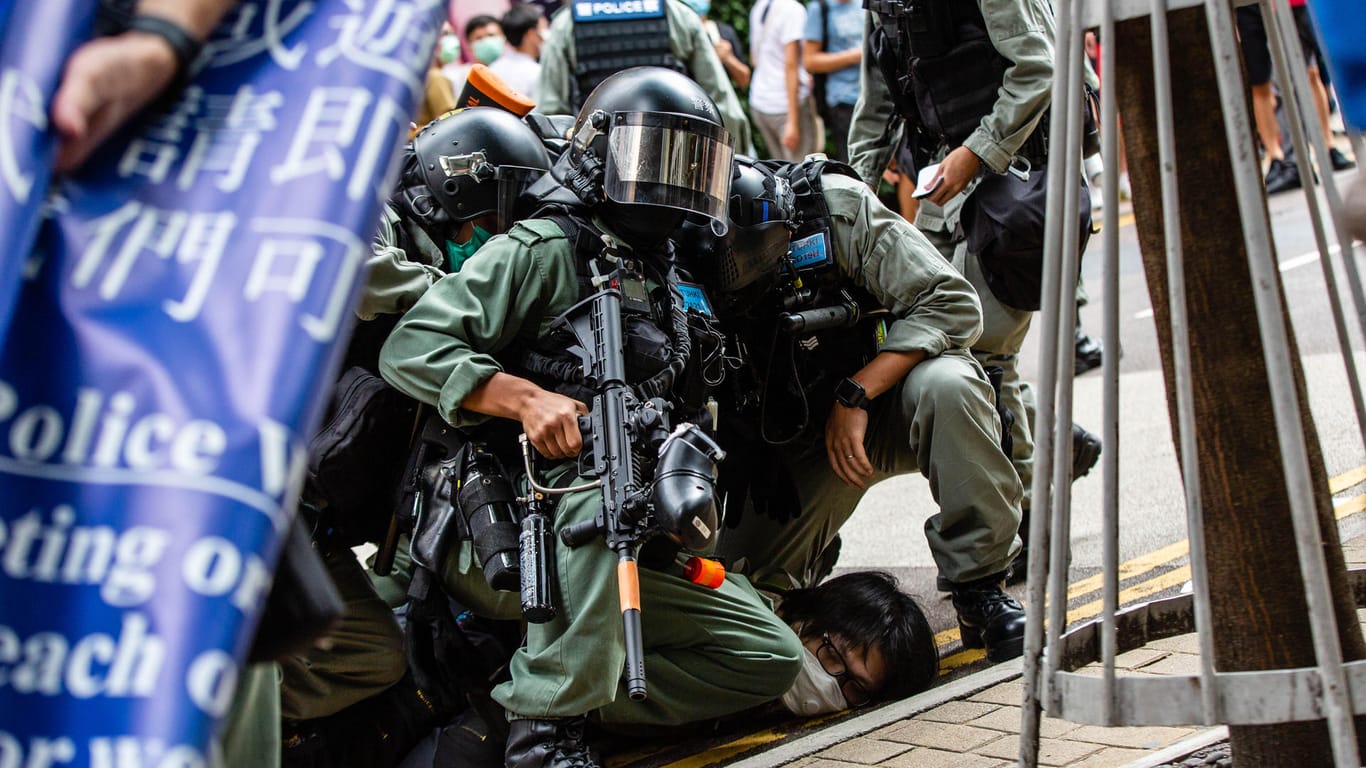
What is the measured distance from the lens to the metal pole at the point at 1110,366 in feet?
6.42

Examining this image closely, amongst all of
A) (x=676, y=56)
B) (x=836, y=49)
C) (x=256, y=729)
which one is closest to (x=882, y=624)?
(x=256, y=729)

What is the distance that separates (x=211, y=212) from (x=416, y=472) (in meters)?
2.07

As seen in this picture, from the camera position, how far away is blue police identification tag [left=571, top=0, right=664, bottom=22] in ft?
20.4

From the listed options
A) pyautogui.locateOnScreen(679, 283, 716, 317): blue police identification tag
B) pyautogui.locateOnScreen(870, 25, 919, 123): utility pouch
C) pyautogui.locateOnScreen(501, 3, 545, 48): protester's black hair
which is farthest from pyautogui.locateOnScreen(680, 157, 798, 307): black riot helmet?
pyautogui.locateOnScreen(501, 3, 545, 48): protester's black hair

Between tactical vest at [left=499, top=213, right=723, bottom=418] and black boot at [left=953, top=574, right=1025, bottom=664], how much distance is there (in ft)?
2.79

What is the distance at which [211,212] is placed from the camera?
138 cm

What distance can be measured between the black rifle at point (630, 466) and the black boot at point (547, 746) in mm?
246

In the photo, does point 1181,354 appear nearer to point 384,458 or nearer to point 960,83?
point 384,458

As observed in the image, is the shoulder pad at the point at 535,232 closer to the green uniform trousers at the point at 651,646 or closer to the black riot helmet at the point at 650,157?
the black riot helmet at the point at 650,157

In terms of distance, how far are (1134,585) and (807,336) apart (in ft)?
3.75

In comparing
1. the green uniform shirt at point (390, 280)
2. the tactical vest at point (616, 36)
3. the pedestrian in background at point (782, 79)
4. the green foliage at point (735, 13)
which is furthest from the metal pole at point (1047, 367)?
the green foliage at point (735, 13)

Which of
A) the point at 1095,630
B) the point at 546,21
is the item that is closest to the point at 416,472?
the point at 1095,630

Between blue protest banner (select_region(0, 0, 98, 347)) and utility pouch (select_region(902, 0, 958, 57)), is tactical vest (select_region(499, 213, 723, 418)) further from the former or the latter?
blue protest banner (select_region(0, 0, 98, 347))

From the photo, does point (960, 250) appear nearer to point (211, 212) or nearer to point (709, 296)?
point (709, 296)
